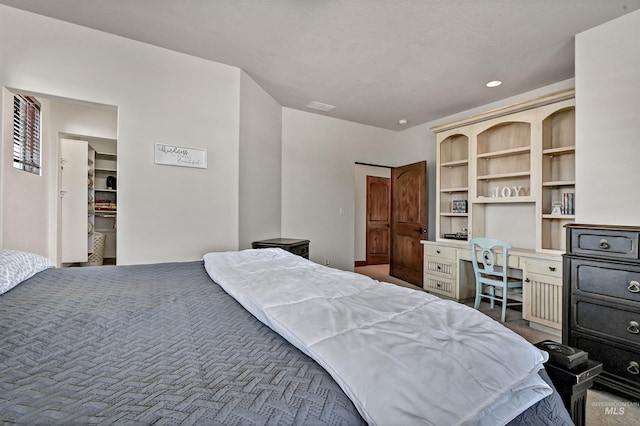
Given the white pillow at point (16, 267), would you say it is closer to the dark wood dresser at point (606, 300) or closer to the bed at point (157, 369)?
the bed at point (157, 369)

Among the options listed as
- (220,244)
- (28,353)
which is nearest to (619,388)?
(28,353)

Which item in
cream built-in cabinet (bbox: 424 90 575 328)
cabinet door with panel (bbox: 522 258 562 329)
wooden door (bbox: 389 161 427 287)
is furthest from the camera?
wooden door (bbox: 389 161 427 287)

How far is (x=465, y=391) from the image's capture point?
60cm

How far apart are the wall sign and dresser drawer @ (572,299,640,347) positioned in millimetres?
3425

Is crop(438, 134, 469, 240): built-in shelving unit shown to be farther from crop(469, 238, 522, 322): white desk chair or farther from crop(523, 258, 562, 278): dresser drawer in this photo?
crop(523, 258, 562, 278): dresser drawer

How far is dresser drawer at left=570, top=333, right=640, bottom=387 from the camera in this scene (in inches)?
72.5

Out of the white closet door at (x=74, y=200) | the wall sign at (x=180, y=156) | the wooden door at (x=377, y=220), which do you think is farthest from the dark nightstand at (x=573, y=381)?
the wooden door at (x=377, y=220)

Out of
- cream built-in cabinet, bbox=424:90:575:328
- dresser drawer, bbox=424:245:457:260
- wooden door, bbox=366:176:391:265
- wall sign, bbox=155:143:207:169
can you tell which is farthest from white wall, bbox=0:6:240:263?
wooden door, bbox=366:176:391:265

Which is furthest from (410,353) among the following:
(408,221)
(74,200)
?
(74,200)

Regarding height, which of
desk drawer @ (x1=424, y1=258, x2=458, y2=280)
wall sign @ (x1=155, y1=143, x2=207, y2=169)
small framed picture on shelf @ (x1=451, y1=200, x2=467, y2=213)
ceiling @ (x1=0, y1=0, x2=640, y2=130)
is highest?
ceiling @ (x1=0, y1=0, x2=640, y2=130)

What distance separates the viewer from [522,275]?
332cm

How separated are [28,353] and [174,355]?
1.25 ft

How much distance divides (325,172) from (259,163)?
4.32 feet

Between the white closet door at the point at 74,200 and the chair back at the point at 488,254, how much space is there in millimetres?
5511
